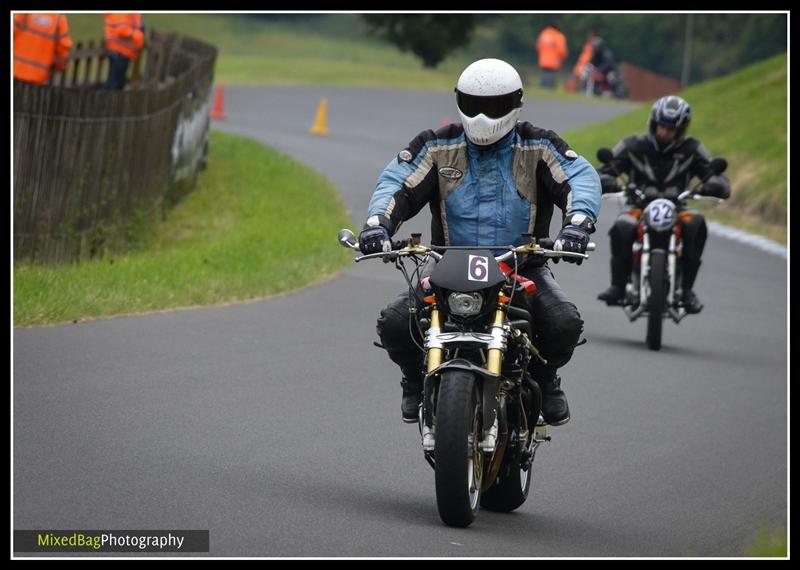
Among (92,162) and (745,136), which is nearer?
(92,162)

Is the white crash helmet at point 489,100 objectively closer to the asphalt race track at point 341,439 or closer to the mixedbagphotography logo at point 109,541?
the asphalt race track at point 341,439

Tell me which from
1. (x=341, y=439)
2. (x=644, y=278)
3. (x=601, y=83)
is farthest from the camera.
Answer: (x=601, y=83)

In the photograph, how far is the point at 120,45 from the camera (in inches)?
869

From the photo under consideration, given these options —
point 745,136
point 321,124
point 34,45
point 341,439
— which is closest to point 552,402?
point 341,439

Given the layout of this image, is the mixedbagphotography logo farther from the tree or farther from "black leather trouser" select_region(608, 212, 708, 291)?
the tree

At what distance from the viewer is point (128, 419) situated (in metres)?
8.92

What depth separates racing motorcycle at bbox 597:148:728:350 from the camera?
13.7m

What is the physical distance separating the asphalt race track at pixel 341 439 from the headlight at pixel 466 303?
0.87 metres

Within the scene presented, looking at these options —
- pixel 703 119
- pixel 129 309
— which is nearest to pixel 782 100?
pixel 703 119

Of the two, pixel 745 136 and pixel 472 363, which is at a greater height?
pixel 472 363

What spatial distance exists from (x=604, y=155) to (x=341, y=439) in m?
5.13

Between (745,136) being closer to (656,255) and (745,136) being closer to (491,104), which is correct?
(656,255)

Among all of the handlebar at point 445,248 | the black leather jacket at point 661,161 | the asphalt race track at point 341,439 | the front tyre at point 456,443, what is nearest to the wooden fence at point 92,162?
the asphalt race track at point 341,439
